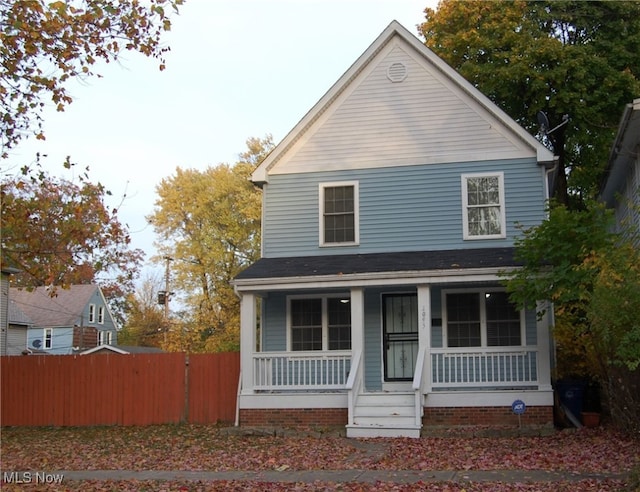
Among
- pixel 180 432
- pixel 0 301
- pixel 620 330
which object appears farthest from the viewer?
pixel 0 301

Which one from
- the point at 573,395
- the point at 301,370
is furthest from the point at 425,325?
the point at 573,395

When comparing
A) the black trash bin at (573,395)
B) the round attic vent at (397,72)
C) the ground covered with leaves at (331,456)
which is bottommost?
the ground covered with leaves at (331,456)

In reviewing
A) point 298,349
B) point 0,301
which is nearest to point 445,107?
point 298,349

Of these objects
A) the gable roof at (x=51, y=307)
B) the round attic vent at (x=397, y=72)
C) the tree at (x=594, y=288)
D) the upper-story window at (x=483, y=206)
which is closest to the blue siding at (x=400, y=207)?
the upper-story window at (x=483, y=206)

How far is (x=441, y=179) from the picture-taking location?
17625mm

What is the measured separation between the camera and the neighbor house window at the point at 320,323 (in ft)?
57.5

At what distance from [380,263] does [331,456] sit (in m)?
5.28

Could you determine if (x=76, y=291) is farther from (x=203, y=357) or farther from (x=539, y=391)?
(x=539, y=391)

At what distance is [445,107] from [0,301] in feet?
58.0

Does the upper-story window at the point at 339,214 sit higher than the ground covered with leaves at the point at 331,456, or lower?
higher

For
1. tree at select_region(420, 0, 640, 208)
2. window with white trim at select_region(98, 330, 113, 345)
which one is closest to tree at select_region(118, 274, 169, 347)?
window with white trim at select_region(98, 330, 113, 345)

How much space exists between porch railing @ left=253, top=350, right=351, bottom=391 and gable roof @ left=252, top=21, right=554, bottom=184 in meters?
4.64

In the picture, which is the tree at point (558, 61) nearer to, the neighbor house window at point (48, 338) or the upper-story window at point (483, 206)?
the upper-story window at point (483, 206)

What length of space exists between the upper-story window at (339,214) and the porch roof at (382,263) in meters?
0.53
